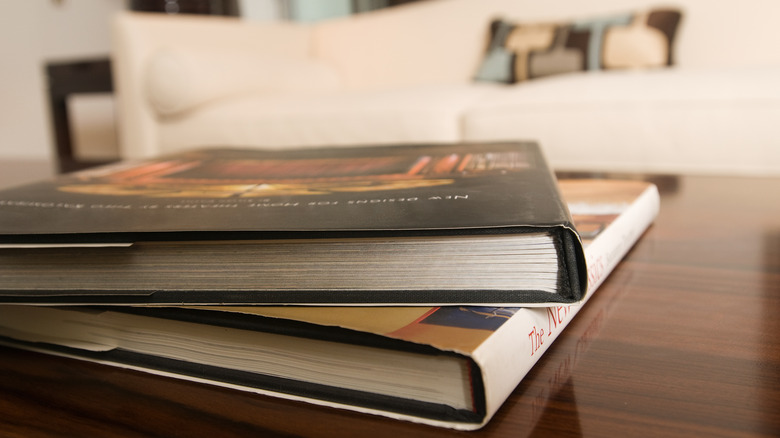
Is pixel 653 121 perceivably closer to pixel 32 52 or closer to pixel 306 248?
pixel 306 248

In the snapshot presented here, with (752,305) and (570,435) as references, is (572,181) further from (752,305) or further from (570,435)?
(570,435)

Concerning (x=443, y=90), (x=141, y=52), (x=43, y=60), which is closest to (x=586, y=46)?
(x=443, y=90)

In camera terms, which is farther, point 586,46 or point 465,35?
→ point 465,35

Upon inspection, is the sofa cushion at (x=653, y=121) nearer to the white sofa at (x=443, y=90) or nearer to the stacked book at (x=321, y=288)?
the white sofa at (x=443, y=90)

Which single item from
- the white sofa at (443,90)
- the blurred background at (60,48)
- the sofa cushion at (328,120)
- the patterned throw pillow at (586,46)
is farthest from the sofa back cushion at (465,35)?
the blurred background at (60,48)

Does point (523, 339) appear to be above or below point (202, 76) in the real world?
below

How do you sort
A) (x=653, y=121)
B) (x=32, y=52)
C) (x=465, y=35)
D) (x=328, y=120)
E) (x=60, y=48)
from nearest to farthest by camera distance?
(x=653, y=121) → (x=328, y=120) → (x=465, y=35) → (x=32, y=52) → (x=60, y=48)

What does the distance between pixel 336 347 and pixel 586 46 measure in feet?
6.35

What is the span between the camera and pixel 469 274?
314 millimetres

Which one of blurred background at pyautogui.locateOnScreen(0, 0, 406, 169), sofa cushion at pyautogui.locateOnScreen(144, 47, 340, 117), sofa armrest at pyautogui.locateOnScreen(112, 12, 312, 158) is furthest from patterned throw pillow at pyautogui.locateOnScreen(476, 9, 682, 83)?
blurred background at pyautogui.locateOnScreen(0, 0, 406, 169)

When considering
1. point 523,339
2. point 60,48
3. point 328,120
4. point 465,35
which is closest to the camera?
point 523,339

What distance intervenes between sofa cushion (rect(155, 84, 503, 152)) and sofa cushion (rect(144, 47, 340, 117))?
0.16ft

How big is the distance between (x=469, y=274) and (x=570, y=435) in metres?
0.09

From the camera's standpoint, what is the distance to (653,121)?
1421 millimetres
